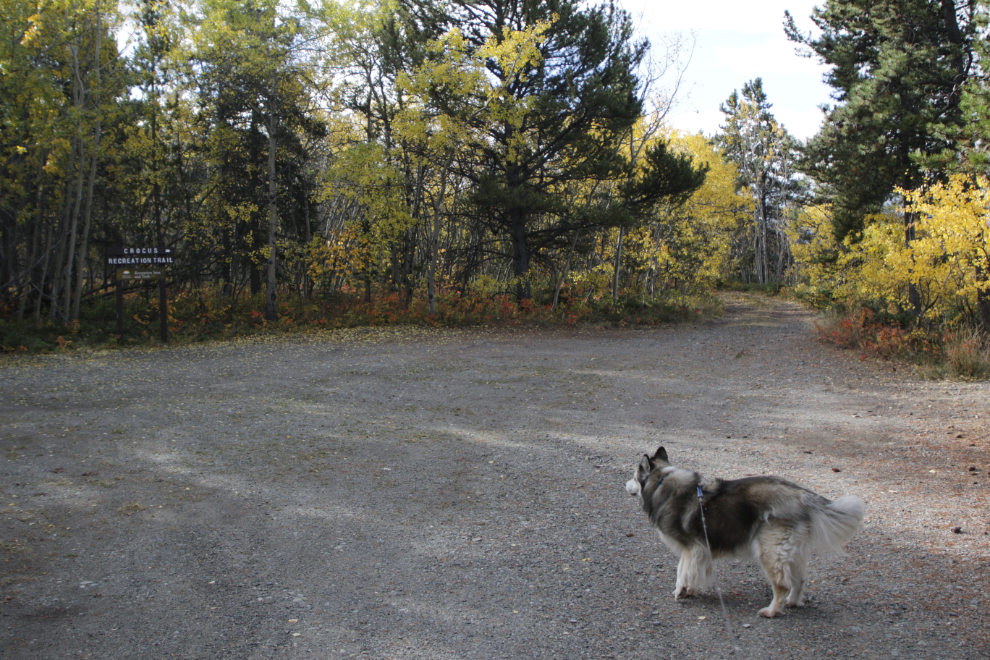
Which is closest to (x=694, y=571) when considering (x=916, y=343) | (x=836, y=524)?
(x=836, y=524)

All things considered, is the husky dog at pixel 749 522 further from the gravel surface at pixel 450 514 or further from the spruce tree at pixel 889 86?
the spruce tree at pixel 889 86

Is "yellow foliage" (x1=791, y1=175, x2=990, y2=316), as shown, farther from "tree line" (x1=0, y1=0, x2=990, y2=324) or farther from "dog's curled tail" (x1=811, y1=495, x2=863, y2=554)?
"dog's curled tail" (x1=811, y1=495, x2=863, y2=554)

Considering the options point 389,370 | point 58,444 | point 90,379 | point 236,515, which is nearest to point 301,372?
point 389,370

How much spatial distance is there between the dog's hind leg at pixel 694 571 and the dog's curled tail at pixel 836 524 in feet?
2.10

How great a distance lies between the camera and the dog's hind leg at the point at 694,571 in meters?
3.80

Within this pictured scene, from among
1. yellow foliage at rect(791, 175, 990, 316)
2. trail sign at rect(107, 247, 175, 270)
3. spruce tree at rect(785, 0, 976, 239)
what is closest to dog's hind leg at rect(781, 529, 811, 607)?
yellow foliage at rect(791, 175, 990, 316)

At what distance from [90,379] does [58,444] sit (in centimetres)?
449

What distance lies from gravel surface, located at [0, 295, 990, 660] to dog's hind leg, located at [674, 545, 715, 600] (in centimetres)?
17

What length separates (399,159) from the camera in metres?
19.3

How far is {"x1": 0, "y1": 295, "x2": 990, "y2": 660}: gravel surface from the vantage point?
3.59 m

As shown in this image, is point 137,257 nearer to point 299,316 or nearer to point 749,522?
point 299,316

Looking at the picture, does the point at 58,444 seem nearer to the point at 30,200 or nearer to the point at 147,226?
the point at 30,200

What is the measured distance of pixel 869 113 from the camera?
655 inches

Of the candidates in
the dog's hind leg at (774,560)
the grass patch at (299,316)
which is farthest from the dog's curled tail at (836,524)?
the grass patch at (299,316)
